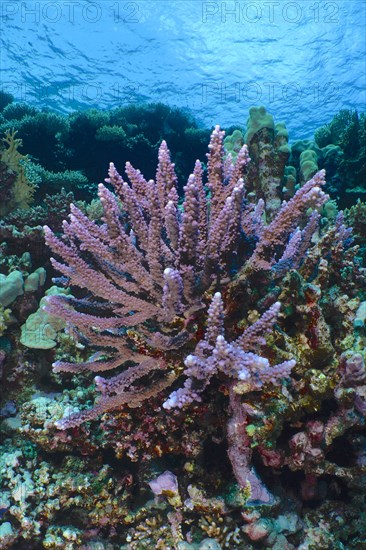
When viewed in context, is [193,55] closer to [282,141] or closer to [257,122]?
[257,122]

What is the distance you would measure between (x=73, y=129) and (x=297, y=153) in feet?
20.1

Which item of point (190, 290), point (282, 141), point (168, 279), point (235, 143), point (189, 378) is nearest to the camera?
point (168, 279)

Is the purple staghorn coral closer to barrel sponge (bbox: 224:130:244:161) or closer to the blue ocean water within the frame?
barrel sponge (bbox: 224:130:244:161)

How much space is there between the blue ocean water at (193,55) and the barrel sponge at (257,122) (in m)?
20.6

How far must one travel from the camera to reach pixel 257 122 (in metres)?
5.46

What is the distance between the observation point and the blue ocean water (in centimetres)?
2234

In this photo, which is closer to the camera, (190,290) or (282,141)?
(190,290)

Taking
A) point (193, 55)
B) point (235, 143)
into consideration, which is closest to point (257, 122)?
point (235, 143)

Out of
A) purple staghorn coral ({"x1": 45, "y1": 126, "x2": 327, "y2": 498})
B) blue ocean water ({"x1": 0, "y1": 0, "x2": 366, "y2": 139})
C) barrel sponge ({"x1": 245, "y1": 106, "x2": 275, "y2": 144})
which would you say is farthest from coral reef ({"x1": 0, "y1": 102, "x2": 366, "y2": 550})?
blue ocean water ({"x1": 0, "y1": 0, "x2": 366, "y2": 139})

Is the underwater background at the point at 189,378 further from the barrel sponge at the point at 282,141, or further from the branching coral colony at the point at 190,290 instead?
the barrel sponge at the point at 282,141

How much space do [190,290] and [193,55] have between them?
27.7 meters

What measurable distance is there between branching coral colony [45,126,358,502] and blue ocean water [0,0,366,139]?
2435 centimetres

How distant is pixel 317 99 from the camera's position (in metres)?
26.0

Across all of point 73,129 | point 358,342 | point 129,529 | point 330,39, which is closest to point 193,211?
point 358,342
